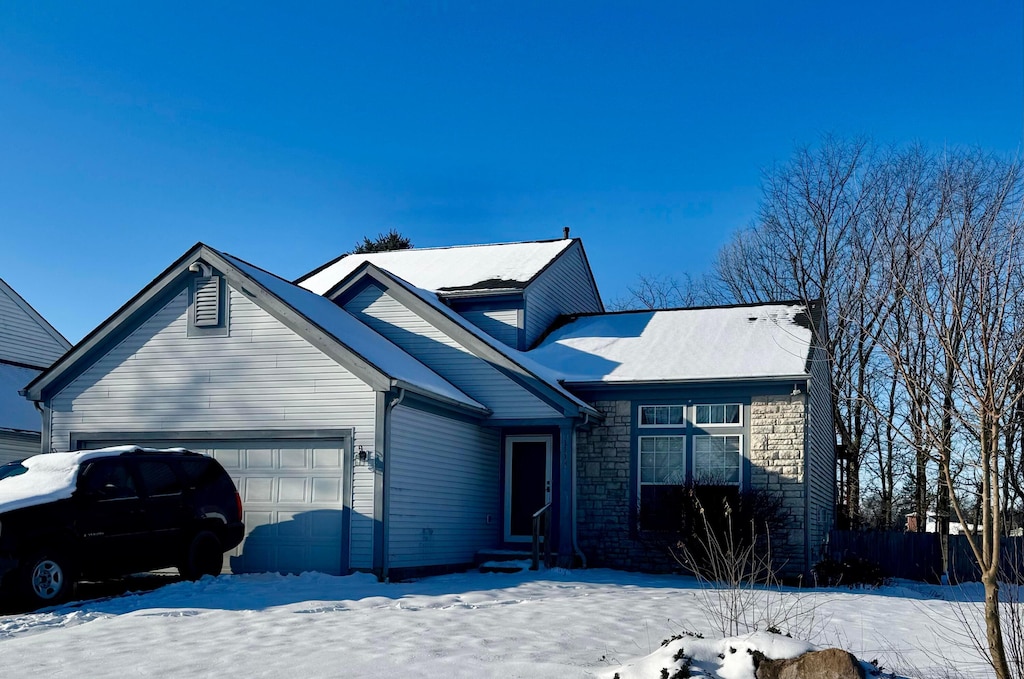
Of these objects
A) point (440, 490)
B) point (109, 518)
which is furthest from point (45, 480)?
point (440, 490)

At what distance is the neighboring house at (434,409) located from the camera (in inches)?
587

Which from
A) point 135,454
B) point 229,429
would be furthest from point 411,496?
point 135,454

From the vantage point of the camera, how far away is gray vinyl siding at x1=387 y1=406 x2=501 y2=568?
14906 millimetres

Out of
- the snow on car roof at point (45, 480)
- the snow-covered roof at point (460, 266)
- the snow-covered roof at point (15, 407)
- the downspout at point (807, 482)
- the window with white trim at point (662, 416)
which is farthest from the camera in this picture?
the snow-covered roof at point (15, 407)

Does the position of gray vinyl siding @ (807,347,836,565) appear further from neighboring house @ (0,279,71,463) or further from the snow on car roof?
neighboring house @ (0,279,71,463)

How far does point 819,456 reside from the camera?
1945 cm

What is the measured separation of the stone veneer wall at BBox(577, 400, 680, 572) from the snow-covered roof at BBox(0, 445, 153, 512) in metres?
7.98

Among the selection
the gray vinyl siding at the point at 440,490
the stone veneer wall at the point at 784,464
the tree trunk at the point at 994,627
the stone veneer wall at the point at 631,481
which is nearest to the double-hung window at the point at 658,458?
the stone veneer wall at the point at 631,481

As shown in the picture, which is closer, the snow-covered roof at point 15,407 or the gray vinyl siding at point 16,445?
the gray vinyl siding at point 16,445

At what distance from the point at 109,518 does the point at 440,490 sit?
5496 mm

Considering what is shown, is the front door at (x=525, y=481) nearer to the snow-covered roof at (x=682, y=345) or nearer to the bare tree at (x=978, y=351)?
the snow-covered roof at (x=682, y=345)

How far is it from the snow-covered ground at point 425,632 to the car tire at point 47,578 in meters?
0.26

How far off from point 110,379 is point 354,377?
Result: 13.9 feet

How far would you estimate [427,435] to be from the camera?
15.9 m
